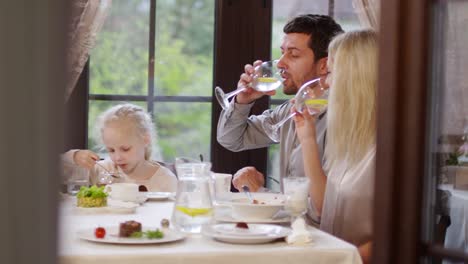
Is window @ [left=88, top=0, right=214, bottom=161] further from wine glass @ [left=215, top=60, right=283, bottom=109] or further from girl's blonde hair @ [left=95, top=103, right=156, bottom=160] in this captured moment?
wine glass @ [left=215, top=60, right=283, bottom=109]

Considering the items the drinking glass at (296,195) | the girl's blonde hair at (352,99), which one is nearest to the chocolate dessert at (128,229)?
the drinking glass at (296,195)

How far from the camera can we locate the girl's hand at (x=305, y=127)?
2.35 metres

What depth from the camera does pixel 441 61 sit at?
756mm

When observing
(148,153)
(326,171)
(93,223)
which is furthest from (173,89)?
(93,223)

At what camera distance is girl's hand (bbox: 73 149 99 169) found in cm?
276

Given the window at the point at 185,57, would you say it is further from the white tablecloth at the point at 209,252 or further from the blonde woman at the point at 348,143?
the white tablecloth at the point at 209,252

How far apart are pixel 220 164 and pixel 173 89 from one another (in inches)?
19.2

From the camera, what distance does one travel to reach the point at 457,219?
37.7 inches

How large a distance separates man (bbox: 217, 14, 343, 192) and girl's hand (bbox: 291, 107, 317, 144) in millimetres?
366

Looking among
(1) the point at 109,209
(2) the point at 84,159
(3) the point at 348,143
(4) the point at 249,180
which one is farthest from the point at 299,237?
(2) the point at 84,159

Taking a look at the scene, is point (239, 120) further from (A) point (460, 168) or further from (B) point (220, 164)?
(A) point (460, 168)

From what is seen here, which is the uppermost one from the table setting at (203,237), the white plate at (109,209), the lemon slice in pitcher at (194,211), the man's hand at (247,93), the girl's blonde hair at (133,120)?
the man's hand at (247,93)

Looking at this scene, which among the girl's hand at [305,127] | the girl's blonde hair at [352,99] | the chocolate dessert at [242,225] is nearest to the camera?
the chocolate dessert at [242,225]

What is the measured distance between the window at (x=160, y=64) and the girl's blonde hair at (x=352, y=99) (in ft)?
5.40
